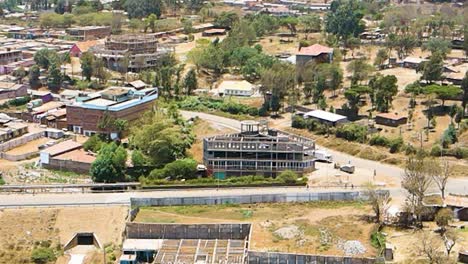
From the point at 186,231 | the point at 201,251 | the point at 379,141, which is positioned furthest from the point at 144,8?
the point at 201,251

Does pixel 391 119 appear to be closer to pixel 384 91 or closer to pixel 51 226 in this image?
pixel 384 91

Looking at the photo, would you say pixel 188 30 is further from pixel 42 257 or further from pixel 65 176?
pixel 42 257

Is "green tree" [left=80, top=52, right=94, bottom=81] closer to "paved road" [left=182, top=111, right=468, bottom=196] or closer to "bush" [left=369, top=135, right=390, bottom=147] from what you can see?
"paved road" [left=182, top=111, right=468, bottom=196]

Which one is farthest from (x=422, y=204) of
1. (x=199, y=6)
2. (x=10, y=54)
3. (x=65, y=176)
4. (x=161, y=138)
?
(x=199, y=6)

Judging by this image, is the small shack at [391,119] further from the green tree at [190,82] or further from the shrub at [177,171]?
the green tree at [190,82]

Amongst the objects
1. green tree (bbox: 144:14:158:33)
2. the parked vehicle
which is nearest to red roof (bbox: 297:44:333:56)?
the parked vehicle

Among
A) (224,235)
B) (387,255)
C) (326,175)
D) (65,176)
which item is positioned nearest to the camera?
(387,255)
